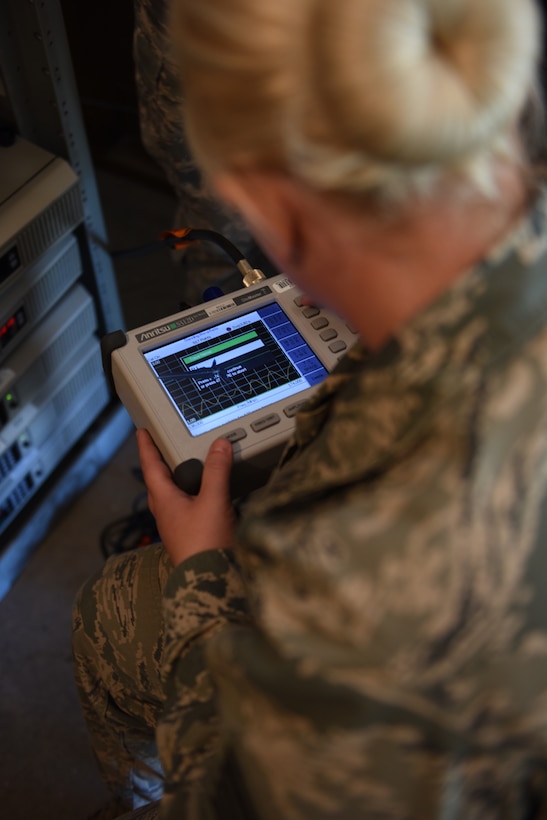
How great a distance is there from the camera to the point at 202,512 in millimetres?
820

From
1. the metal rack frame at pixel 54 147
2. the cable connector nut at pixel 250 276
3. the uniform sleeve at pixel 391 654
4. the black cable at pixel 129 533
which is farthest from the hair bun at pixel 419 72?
the black cable at pixel 129 533

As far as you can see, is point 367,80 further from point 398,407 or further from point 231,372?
point 231,372

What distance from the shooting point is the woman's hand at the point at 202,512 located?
811mm

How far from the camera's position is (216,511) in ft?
2.69

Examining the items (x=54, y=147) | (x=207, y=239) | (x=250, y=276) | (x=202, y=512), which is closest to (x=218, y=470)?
(x=202, y=512)

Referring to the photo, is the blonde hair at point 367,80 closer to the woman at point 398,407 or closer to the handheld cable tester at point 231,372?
the woman at point 398,407

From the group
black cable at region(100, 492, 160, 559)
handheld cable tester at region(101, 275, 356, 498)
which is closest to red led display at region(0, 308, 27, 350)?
handheld cable tester at region(101, 275, 356, 498)

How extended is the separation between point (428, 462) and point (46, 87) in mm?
980

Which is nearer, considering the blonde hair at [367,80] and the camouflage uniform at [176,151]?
the blonde hair at [367,80]

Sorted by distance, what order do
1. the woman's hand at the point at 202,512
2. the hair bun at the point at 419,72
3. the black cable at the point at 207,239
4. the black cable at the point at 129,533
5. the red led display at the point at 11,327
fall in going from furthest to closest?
the black cable at the point at 129,533, the red led display at the point at 11,327, the black cable at the point at 207,239, the woman's hand at the point at 202,512, the hair bun at the point at 419,72

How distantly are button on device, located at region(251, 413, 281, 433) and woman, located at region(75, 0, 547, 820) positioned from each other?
27 cm

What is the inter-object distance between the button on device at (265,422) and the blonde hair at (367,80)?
42 cm

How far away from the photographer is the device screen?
89cm

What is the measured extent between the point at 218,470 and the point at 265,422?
0.08 meters
